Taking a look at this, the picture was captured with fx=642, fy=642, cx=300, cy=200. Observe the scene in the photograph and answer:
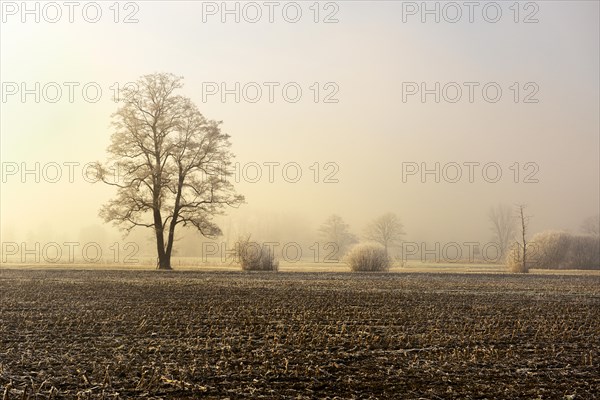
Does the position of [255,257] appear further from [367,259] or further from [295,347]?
[295,347]

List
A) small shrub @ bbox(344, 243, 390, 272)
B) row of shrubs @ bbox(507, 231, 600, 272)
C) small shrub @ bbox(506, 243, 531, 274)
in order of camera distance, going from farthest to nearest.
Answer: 1. row of shrubs @ bbox(507, 231, 600, 272)
2. small shrub @ bbox(506, 243, 531, 274)
3. small shrub @ bbox(344, 243, 390, 272)

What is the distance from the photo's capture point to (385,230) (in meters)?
103

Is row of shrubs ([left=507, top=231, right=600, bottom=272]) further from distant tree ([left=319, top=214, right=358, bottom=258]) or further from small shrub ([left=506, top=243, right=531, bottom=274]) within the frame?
distant tree ([left=319, top=214, right=358, bottom=258])

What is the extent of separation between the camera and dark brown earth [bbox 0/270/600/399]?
403 inches

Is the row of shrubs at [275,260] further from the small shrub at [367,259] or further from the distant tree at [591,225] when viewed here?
the distant tree at [591,225]

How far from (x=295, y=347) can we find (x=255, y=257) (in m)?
36.8

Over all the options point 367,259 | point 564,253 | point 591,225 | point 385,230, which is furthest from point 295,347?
point 591,225

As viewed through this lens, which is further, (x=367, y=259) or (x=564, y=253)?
(x=564, y=253)

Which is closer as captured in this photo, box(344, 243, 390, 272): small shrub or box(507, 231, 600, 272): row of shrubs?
box(344, 243, 390, 272): small shrub

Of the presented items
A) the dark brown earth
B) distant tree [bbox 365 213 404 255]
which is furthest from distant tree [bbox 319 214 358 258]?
the dark brown earth

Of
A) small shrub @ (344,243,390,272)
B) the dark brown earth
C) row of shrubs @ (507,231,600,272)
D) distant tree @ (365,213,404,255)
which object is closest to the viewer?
the dark brown earth

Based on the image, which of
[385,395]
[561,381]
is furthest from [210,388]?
[561,381]

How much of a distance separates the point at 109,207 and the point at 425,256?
64.1 meters

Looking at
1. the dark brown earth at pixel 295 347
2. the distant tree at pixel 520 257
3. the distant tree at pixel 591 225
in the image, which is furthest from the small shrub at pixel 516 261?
the distant tree at pixel 591 225
